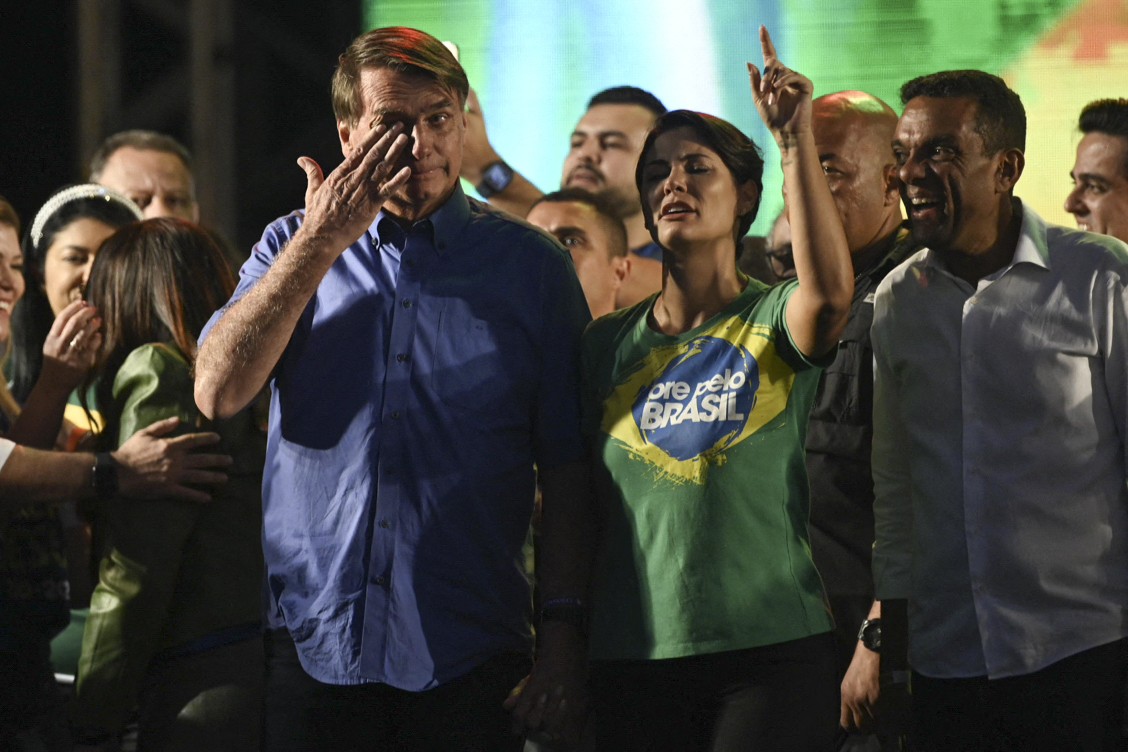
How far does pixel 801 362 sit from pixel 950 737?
25.2 inches

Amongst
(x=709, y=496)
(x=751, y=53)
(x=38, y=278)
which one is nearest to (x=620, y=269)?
(x=751, y=53)

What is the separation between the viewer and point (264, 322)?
1.92 meters

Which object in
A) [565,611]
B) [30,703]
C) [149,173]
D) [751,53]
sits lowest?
[30,703]

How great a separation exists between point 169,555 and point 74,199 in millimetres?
1434

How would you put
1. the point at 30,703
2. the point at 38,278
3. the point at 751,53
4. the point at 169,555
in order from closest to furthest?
the point at 169,555
the point at 30,703
the point at 38,278
the point at 751,53

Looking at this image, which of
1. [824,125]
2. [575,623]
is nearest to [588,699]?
[575,623]

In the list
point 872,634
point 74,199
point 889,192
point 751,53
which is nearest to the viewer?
point 872,634

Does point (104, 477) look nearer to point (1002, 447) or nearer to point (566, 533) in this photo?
point (566, 533)

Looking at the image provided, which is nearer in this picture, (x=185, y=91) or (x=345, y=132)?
(x=345, y=132)

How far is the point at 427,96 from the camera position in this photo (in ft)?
6.70

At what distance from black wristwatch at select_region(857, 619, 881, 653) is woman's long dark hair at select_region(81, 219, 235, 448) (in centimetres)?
133

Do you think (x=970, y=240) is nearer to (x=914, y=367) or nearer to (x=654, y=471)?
(x=914, y=367)

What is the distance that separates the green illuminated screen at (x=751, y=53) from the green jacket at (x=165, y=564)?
5.88ft

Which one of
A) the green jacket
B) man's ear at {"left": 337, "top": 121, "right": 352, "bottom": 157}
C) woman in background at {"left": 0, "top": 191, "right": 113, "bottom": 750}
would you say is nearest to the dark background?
woman in background at {"left": 0, "top": 191, "right": 113, "bottom": 750}
